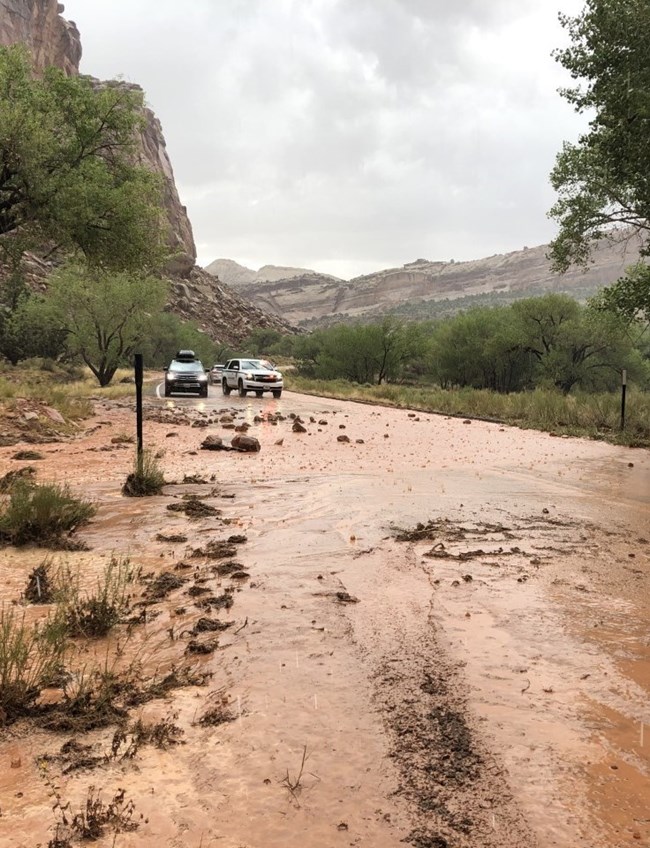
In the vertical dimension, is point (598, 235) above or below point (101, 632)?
above

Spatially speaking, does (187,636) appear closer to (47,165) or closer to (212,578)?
(212,578)

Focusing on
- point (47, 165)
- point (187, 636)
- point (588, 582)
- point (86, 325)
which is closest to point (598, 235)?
point (588, 582)

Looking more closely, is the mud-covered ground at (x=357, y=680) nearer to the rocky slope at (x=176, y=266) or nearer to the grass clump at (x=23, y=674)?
the grass clump at (x=23, y=674)

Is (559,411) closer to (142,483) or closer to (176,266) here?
(142,483)

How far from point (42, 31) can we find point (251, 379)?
10760cm

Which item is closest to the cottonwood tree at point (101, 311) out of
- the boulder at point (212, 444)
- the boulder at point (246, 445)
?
the boulder at point (212, 444)

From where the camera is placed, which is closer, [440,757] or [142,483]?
[440,757]

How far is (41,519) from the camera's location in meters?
6.10

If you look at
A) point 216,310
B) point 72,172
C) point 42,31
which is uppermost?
point 42,31

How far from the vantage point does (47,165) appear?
13.7 metres

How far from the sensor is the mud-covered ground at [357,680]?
2.41 m

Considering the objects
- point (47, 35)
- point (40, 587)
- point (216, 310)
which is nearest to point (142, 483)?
point (40, 587)

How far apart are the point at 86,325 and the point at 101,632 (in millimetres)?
31774

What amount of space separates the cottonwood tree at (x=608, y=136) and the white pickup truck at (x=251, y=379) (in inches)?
655
